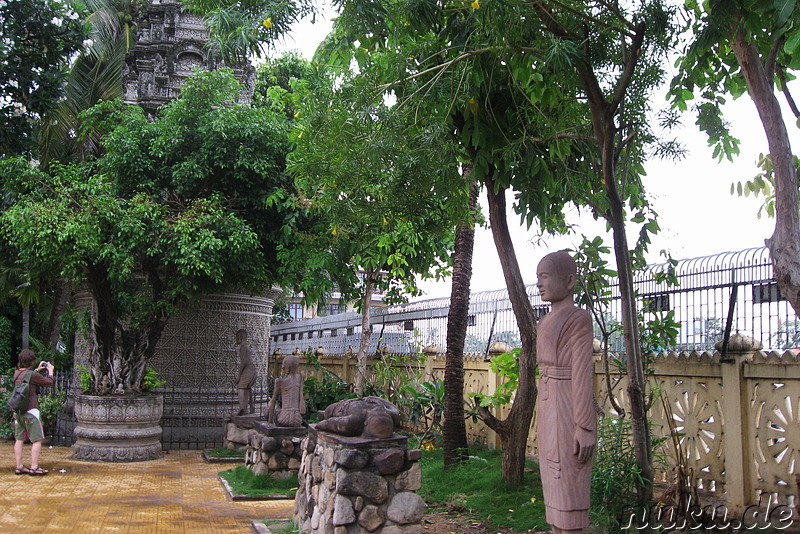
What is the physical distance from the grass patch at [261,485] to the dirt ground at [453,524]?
95.0 inches

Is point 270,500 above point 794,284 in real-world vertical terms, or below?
below

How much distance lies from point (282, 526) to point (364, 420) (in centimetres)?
187

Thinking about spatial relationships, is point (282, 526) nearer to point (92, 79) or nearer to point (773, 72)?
point (773, 72)

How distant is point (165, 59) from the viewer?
16297 millimetres

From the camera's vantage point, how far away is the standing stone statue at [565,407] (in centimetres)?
470

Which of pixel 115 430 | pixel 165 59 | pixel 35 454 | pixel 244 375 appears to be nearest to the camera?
pixel 35 454

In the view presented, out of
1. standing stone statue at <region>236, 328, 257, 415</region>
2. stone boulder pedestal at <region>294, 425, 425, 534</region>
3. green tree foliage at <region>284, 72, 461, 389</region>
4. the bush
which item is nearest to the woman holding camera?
standing stone statue at <region>236, 328, 257, 415</region>

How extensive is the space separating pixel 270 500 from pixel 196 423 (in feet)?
19.8

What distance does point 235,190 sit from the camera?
46.0 ft

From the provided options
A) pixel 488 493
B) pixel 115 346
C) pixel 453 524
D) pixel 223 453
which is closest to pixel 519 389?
pixel 488 493

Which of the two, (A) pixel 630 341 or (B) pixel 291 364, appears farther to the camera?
(B) pixel 291 364

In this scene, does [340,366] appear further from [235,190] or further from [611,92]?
[611,92]

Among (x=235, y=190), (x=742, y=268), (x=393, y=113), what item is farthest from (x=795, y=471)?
(x=235, y=190)

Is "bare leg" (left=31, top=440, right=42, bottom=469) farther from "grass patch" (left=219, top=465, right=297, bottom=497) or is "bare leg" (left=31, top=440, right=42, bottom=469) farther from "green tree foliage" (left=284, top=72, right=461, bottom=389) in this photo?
"green tree foliage" (left=284, top=72, right=461, bottom=389)
